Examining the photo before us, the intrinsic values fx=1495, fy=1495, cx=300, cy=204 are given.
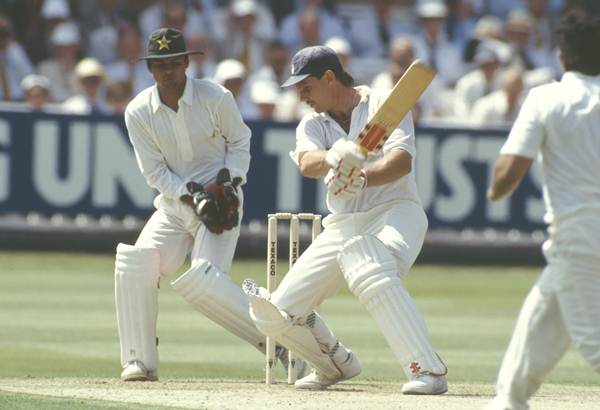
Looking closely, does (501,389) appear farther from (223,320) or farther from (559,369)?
(559,369)

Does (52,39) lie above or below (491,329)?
above

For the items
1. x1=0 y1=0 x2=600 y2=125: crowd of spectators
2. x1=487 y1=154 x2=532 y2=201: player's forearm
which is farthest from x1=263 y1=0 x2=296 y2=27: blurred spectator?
x1=487 y1=154 x2=532 y2=201: player's forearm

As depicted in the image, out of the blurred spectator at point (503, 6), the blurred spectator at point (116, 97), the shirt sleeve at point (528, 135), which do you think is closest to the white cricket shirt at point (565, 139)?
the shirt sleeve at point (528, 135)

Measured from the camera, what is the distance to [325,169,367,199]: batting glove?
6.96 metres

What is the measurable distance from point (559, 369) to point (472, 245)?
269 inches

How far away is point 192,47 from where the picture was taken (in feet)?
53.7

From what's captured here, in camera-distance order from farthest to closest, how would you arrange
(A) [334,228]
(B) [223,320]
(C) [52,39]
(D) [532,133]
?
(C) [52,39] → (B) [223,320] → (A) [334,228] → (D) [532,133]

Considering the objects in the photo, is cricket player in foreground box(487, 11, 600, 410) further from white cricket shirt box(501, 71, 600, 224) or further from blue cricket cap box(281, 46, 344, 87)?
blue cricket cap box(281, 46, 344, 87)

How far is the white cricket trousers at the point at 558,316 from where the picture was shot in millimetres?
5656

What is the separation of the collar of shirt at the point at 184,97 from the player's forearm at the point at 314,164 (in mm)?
1002

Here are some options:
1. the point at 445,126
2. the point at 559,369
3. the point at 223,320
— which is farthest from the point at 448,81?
the point at 223,320

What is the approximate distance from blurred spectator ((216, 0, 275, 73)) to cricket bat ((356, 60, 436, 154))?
9.85 metres

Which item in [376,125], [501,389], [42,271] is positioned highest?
[376,125]

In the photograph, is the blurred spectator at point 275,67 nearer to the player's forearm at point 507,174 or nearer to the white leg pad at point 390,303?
the white leg pad at point 390,303
